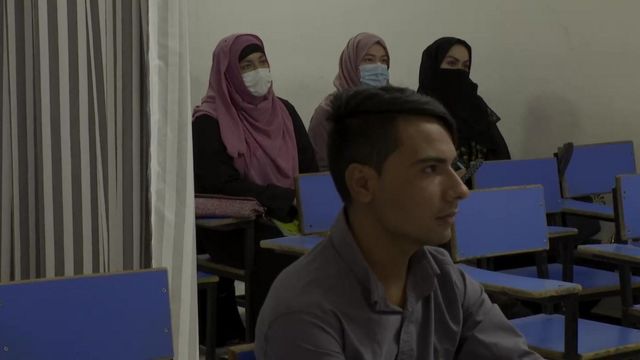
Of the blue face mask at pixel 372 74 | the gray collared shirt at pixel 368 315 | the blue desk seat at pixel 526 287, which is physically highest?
the blue face mask at pixel 372 74

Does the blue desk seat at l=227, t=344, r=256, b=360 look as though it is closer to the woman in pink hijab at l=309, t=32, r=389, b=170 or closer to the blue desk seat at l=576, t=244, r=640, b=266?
the blue desk seat at l=576, t=244, r=640, b=266

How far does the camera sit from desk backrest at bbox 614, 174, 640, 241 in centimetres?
379

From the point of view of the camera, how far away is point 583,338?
3.12m

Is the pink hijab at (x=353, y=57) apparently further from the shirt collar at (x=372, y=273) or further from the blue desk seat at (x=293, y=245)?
the shirt collar at (x=372, y=273)

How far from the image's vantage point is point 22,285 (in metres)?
2.09

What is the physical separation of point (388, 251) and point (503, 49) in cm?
476

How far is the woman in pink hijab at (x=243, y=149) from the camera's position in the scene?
14.1 ft

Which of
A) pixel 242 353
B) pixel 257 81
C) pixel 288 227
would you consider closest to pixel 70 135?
pixel 242 353

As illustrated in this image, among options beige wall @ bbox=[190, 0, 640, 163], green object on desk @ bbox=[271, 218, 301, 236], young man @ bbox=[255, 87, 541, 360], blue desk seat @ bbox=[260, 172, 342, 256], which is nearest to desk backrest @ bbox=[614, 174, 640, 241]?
blue desk seat @ bbox=[260, 172, 342, 256]

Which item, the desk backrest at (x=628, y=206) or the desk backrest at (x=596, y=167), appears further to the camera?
the desk backrest at (x=596, y=167)

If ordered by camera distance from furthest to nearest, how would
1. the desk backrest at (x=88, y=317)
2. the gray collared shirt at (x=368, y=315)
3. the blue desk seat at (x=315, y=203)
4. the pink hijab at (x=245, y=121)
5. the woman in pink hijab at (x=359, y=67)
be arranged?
the woman in pink hijab at (x=359, y=67)
the pink hijab at (x=245, y=121)
the blue desk seat at (x=315, y=203)
the desk backrest at (x=88, y=317)
the gray collared shirt at (x=368, y=315)

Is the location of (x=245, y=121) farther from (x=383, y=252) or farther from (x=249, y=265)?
(x=383, y=252)

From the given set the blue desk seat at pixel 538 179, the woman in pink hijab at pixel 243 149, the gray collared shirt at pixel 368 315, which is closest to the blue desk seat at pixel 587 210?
the blue desk seat at pixel 538 179

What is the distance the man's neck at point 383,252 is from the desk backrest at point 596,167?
339 cm
